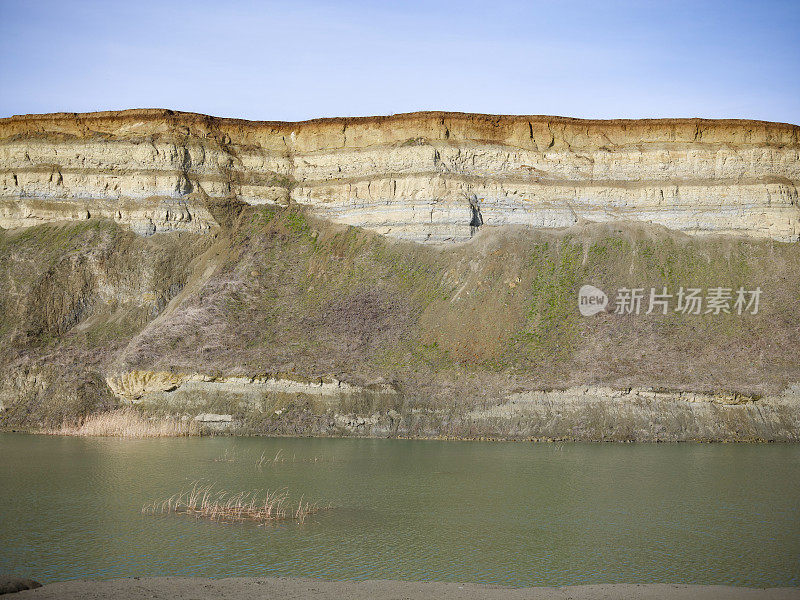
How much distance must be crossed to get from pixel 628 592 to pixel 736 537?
20.3 feet

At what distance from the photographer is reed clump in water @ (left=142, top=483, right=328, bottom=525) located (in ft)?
69.7

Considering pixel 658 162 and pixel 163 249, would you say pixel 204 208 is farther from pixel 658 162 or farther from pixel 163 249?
pixel 658 162

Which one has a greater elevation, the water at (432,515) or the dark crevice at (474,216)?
the dark crevice at (474,216)

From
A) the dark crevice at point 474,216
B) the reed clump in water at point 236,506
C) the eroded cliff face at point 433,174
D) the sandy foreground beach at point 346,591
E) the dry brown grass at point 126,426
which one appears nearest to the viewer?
the sandy foreground beach at point 346,591

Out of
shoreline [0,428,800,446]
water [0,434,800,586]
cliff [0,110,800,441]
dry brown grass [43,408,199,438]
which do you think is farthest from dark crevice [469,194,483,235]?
dry brown grass [43,408,199,438]

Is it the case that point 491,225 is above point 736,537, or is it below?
above

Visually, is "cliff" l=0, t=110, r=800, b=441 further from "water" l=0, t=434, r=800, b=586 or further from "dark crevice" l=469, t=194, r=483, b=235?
"water" l=0, t=434, r=800, b=586

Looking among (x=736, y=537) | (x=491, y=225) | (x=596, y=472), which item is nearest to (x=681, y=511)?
(x=736, y=537)

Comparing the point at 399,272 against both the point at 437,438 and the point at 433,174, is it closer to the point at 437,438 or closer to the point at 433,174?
the point at 433,174

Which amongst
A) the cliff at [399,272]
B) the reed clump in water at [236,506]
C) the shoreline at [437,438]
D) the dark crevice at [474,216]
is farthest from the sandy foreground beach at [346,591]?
the dark crevice at [474,216]

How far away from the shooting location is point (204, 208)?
53.8 meters

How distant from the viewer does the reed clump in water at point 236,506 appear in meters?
21.2

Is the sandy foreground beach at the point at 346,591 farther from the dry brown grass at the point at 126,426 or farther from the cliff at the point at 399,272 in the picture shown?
the dry brown grass at the point at 126,426

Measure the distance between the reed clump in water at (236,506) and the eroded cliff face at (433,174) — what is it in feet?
101
